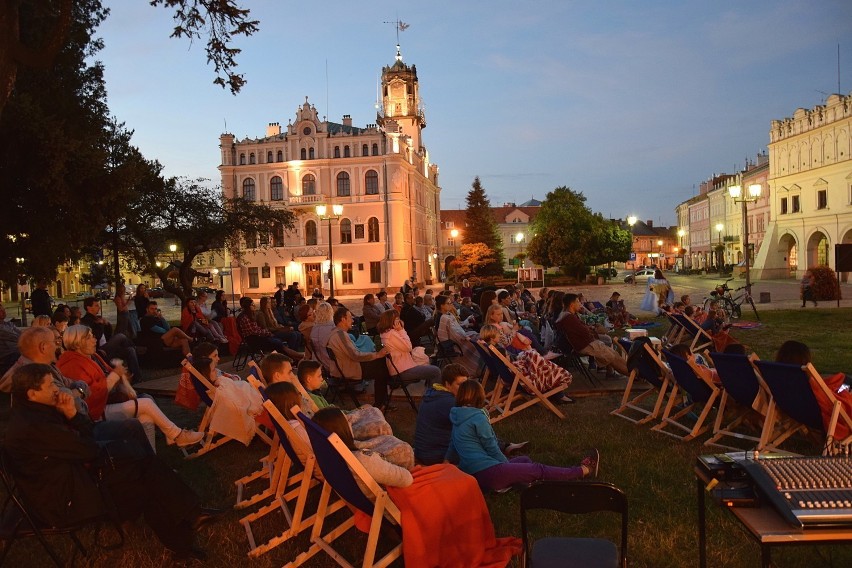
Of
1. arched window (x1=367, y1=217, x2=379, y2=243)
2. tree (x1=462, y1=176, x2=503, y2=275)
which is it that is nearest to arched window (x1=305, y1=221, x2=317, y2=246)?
arched window (x1=367, y1=217, x2=379, y2=243)

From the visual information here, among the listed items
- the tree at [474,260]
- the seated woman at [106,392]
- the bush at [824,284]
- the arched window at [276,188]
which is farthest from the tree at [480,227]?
the seated woman at [106,392]

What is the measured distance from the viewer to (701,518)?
3145 millimetres

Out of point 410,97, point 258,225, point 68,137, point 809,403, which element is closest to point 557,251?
point 410,97

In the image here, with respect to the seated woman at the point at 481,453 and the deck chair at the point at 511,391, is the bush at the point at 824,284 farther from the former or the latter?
the seated woman at the point at 481,453

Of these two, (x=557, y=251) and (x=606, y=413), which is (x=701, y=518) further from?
(x=557, y=251)

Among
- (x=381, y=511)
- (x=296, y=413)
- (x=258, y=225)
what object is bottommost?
(x=381, y=511)

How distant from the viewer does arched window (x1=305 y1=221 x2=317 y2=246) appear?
5484cm

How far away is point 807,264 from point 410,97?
38344mm

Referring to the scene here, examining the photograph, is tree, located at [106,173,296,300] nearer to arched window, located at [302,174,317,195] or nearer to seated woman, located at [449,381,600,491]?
seated woman, located at [449,381,600,491]

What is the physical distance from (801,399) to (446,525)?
330 centimetres

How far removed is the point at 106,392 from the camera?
20.2 ft

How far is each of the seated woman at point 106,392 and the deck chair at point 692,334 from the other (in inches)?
332

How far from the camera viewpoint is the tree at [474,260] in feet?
194

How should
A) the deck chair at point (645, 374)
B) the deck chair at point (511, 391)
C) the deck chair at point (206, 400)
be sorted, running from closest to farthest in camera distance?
1. the deck chair at point (206, 400)
2. the deck chair at point (645, 374)
3. the deck chair at point (511, 391)
